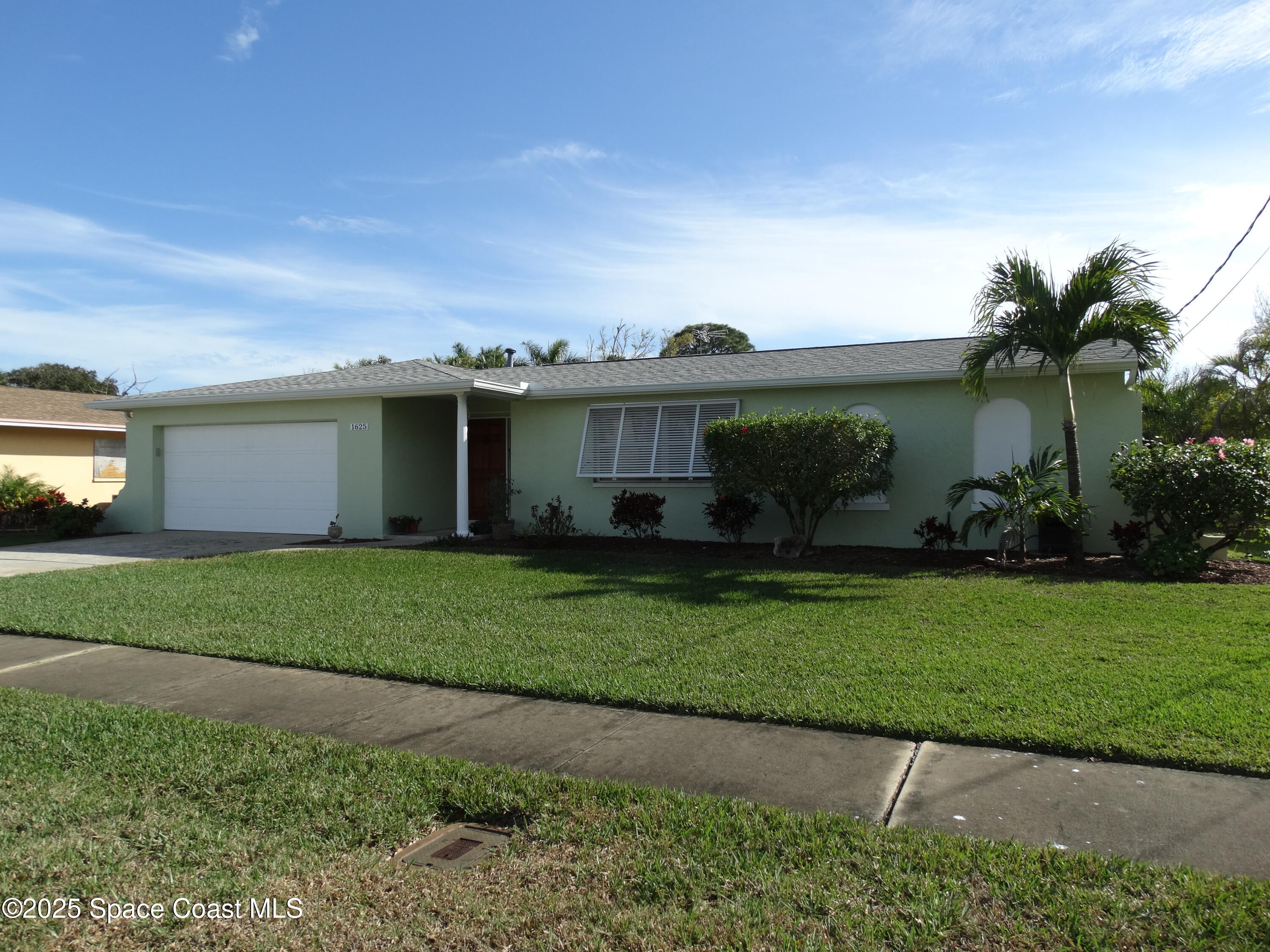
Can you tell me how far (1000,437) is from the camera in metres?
12.8

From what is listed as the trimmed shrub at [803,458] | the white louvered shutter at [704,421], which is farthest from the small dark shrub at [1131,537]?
the white louvered shutter at [704,421]

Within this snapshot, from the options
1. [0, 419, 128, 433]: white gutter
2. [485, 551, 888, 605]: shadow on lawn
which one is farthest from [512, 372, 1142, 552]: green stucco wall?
[0, 419, 128, 433]: white gutter

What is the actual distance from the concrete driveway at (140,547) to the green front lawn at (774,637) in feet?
5.38

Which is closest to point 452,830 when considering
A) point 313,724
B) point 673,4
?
point 313,724

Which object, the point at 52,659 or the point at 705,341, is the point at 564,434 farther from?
the point at 705,341

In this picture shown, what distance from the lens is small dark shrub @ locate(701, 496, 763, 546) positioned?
13344 mm

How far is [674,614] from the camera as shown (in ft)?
26.9

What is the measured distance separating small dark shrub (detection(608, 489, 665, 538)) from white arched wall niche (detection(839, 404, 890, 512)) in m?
3.06

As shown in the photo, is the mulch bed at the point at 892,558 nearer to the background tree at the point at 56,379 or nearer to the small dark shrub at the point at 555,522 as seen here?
the small dark shrub at the point at 555,522

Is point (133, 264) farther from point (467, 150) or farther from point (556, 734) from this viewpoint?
point (556, 734)

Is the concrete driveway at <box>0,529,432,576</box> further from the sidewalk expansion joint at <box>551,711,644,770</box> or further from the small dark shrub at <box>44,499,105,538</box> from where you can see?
the sidewalk expansion joint at <box>551,711,644,770</box>

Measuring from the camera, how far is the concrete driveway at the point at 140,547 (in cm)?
1297

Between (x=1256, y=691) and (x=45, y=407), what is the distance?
81.9ft


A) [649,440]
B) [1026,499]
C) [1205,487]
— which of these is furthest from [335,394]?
[1205,487]
